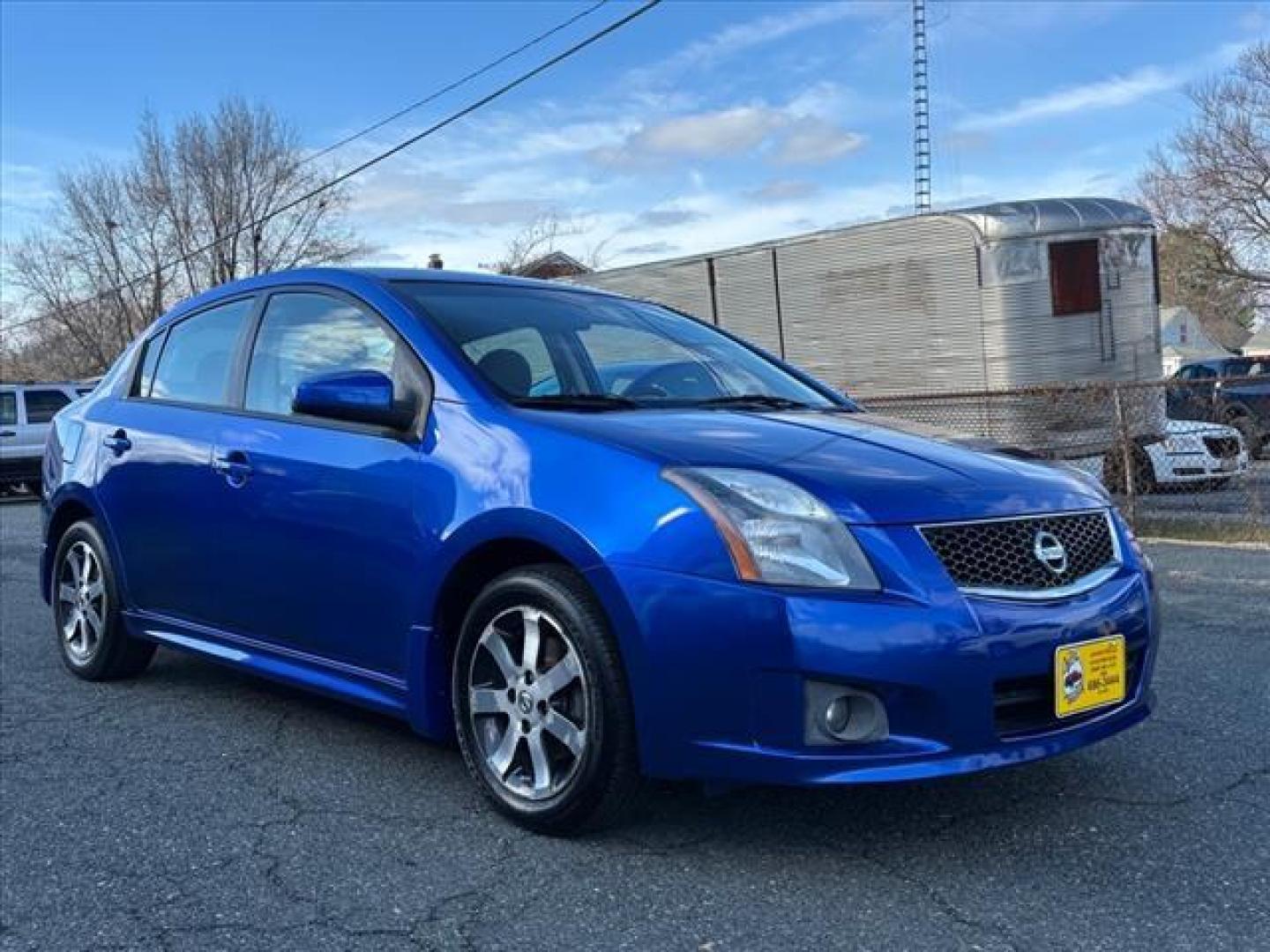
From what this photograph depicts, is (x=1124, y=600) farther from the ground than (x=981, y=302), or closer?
closer

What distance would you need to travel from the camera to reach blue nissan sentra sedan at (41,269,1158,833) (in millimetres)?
2740

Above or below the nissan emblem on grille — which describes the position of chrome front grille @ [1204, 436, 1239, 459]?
below

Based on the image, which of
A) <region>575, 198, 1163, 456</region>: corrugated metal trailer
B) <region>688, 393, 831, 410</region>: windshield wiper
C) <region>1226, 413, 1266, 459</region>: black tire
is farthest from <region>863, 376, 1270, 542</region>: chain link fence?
<region>688, 393, 831, 410</region>: windshield wiper

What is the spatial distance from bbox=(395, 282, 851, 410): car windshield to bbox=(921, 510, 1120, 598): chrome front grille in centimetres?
109

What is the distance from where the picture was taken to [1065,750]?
291cm

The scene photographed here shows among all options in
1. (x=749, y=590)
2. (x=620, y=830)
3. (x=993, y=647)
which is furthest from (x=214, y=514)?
(x=993, y=647)

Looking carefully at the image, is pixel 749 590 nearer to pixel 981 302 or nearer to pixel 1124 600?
pixel 1124 600

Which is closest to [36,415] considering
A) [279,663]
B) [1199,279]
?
[279,663]

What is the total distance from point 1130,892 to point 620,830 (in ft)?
4.18

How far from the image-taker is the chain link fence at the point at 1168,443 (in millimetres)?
8883

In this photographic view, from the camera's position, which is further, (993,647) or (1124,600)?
(1124,600)

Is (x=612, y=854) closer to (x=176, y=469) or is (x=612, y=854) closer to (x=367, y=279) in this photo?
(x=367, y=279)

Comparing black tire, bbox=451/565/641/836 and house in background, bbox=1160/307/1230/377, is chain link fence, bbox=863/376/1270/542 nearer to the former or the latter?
black tire, bbox=451/565/641/836

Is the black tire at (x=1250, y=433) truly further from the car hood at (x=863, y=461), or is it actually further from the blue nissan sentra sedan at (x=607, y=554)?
the car hood at (x=863, y=461)
